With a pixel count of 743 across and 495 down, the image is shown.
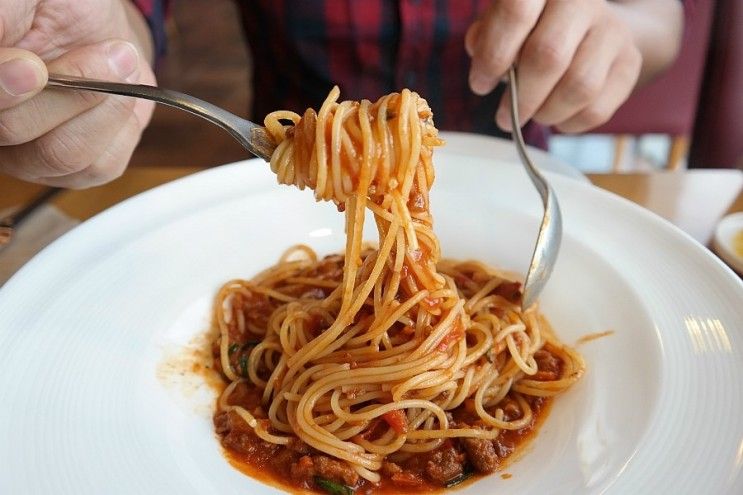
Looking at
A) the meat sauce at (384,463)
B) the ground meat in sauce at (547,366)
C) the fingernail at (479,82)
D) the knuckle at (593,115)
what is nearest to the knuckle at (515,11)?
the fingernail at (479,82)

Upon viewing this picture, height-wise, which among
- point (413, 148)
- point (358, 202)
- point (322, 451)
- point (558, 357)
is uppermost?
point (413, 148)

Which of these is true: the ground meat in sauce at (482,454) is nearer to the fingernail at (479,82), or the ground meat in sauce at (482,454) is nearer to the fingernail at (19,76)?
the fingernail at (479,82)

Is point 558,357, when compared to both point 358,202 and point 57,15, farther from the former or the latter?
point 57,15

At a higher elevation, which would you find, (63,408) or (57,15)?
(57,15)

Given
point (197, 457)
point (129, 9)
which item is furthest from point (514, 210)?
point (129, 9)

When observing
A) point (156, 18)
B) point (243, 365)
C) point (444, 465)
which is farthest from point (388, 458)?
point (156, 18)

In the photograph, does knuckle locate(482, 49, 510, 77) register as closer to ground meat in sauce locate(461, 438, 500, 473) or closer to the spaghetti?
the spaghetti

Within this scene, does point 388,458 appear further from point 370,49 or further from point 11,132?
point 370,49
